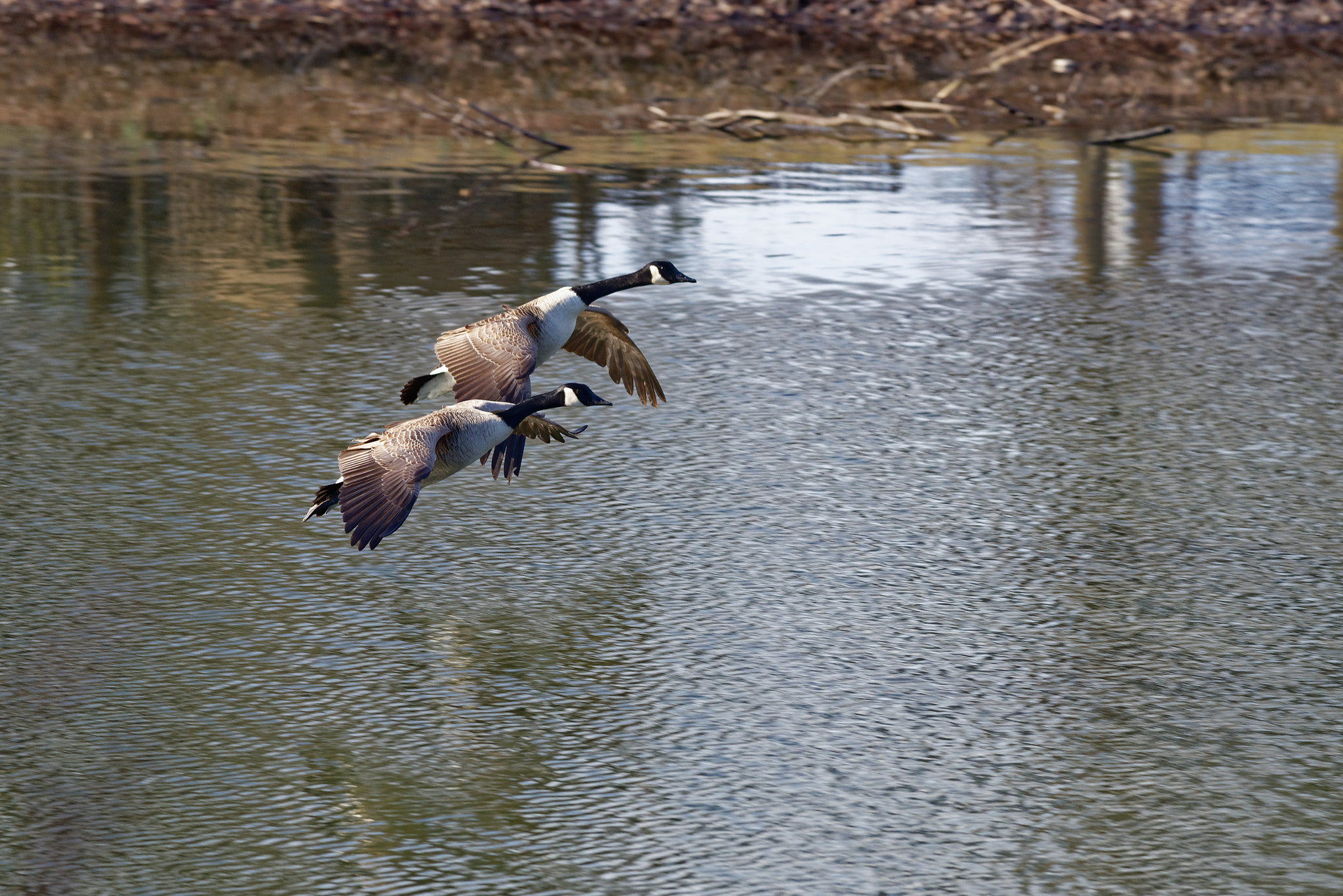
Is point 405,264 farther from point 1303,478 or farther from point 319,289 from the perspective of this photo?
point 1303,478

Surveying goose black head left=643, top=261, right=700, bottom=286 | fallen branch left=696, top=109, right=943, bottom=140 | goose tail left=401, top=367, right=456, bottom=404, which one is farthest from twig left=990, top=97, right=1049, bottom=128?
goose tail left=401, top=367, right=456, bottom=404

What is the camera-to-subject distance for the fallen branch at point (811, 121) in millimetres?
15727

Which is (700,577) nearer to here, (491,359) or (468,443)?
(468,443)

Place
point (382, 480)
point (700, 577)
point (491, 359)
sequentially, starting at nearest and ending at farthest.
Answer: point (382, 480)
point (700, 577)
point (491, 359)

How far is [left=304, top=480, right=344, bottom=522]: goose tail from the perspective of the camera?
19.3ft

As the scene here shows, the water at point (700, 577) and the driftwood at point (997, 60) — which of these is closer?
the water at point (700, 577)

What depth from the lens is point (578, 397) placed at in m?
6.33

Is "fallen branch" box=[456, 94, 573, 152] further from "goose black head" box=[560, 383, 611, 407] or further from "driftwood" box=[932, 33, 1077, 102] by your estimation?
"goose black head" box=[560, 383, 611, 407]

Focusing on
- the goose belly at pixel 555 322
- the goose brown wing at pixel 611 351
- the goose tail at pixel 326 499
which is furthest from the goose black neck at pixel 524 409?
the goose brown wing at pixel 611 351

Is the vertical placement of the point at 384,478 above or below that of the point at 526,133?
below

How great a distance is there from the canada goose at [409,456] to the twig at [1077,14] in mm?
18464

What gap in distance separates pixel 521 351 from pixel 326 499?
3.43 feet

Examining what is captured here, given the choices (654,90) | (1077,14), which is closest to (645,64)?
(654,90)

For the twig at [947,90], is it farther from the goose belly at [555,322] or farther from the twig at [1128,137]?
the goose belly at [555,322]
